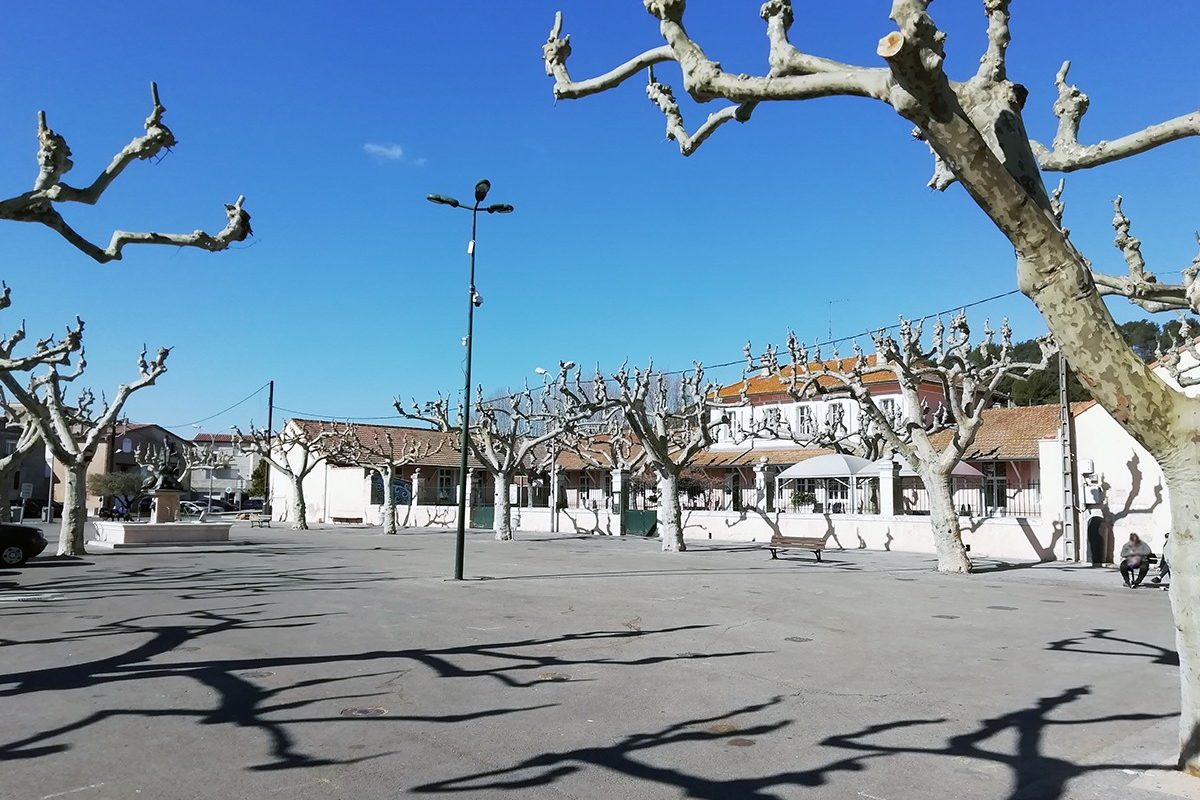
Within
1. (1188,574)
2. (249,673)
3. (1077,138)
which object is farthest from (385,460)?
(1188,574)

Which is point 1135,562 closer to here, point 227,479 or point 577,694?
point 577,694

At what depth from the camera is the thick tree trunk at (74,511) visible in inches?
900

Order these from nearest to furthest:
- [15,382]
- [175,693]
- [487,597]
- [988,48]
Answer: [988,48] < [175,693] < [487,597] < [15,382]

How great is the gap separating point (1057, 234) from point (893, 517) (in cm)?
2671

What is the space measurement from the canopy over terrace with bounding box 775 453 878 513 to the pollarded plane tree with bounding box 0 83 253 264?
23.6 metres

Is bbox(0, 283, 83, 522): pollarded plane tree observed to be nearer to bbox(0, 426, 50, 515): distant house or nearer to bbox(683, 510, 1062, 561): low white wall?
bbox(683, 510, 1062, 561): low white wall

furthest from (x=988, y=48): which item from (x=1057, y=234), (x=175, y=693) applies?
(x=175, y=693)

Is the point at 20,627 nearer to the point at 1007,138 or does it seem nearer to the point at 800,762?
the point at 800,762

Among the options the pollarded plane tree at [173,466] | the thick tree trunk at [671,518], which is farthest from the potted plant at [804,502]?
the pollarded plane tree at [173,466]

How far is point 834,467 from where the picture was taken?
Answer: 30.3 meters

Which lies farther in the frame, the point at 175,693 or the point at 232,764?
the point at 175,693

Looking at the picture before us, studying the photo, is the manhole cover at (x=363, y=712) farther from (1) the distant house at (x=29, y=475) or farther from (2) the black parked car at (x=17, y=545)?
(1) the distant house at (x=29, y=475)

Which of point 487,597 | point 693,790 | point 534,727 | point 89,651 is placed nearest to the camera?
point 693,790

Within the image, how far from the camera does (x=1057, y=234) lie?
533 centimetres
